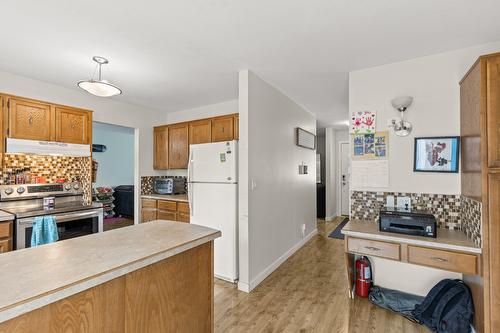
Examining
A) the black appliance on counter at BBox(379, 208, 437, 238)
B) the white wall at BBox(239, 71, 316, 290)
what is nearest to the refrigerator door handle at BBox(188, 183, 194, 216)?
the white wall at BBox(239, 71, 316, 290)

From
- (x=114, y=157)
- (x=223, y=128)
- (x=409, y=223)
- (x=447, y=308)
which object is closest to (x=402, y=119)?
(x=409, y=223)

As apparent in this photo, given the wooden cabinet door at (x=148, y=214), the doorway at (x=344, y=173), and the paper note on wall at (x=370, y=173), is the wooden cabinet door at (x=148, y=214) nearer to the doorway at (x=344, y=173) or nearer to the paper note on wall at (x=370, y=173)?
the paper note on wall at (x=370, y=173)

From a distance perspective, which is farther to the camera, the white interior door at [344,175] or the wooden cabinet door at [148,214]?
the white interior door at [344,175]

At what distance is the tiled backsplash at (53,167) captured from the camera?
2914 mm

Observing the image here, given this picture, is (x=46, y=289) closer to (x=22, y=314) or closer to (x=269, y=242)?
(x=22, y=314)

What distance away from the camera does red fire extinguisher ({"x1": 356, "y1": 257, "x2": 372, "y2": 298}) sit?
252cm

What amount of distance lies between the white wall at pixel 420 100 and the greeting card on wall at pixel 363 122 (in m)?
0.06

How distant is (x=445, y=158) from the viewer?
226cm

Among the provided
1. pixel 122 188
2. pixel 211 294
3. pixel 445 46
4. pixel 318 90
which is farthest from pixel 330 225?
pixel 122 188

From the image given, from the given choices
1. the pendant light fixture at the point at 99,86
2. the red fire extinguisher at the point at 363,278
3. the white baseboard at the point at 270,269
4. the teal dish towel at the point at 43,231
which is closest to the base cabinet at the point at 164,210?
the white baseboard at the point at 270,269

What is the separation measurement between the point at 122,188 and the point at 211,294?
571 centimetres

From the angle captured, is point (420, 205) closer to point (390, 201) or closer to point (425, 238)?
point (390, 201)

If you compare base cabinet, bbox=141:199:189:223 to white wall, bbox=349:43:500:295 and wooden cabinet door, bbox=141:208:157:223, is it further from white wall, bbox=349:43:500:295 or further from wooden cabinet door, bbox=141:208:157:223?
white wall, bbox=349:43:500:295

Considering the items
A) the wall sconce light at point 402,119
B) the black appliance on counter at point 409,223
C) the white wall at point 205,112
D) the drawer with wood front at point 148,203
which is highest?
the white wall at point 205,112
